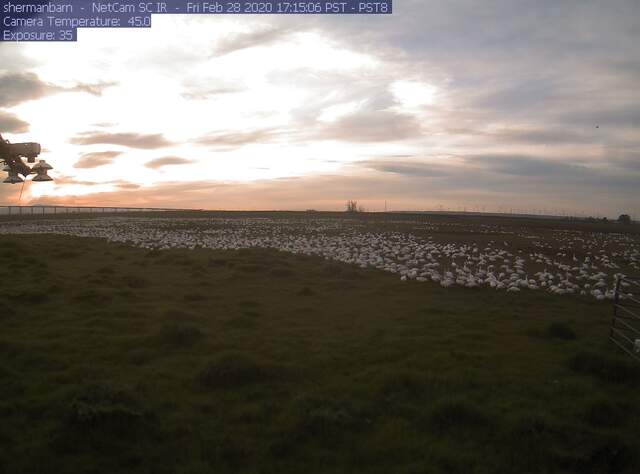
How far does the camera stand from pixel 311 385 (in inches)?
297

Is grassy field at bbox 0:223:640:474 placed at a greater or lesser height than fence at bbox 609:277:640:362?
lesser

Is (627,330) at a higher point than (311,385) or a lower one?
higher

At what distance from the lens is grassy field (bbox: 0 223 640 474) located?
5.52 meters

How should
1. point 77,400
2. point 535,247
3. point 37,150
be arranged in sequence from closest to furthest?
point 77,400, point 37,150, point 535,247

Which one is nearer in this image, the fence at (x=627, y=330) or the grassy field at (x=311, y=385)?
the grassy field at (x=311, y=385)

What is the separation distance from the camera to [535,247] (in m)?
29.2

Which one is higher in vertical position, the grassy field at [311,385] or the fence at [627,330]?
the fence at [627,330]

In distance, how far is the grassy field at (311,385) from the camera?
5516 mm

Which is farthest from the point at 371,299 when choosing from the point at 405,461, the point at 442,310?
the point at 405,461

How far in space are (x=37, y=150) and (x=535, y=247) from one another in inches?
1069

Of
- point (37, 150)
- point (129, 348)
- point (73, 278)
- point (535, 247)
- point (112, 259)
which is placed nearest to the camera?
point (129, 348)

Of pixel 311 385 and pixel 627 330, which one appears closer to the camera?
pixel 311 385

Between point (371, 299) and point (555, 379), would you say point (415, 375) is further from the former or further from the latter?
point (371, 299)

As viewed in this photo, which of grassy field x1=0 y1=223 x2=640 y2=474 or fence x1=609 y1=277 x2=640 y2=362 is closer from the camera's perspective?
grassy field x1=0 y1=223 x2=640 y2=474
